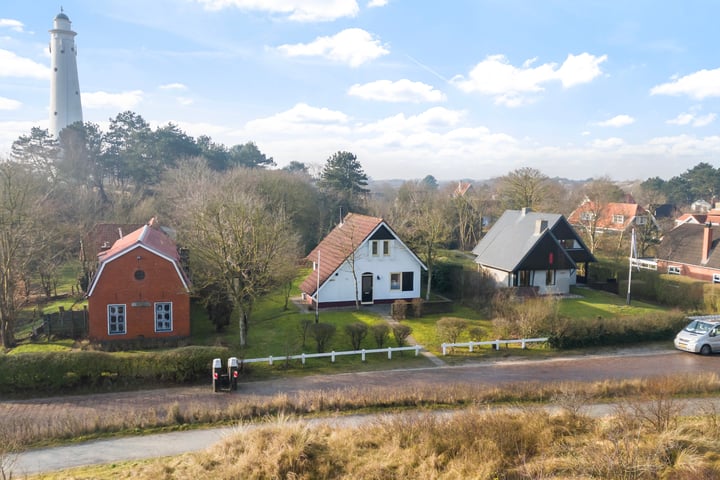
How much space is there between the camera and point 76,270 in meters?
41.4

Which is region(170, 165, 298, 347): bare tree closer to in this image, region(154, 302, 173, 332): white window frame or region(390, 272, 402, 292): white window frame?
region(154, 302, 173, 332): white window frame

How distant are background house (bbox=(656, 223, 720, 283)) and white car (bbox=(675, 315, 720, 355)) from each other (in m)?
15.9

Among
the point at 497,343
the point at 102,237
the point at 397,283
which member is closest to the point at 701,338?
the point at 497,343

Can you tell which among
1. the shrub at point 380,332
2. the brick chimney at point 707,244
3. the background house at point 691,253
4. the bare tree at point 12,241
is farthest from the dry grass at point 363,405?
the brick chimney at point 707,244

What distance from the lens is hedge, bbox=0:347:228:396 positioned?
15.9 meters

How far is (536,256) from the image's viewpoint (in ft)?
107

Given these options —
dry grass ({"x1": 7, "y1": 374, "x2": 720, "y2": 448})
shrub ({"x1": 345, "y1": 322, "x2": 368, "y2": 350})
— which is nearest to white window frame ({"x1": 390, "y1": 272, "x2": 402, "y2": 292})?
shrub ({"x1": 345, "y1": 322, "x2": 368, "y2": 350})

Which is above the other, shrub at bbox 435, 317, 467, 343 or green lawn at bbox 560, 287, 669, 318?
shrub at bbox 435, 317, 467, 343

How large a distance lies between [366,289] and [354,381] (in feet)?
39.7

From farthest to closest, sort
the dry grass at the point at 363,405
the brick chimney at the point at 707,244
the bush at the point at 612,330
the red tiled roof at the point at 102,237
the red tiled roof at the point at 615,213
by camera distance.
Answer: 1. the red tiled roof at the point at 615,213
2. the brick chimney at the point at 707,244
3. the red tiled roof at the point at 102,237
4. the bush at the point at 612,330
5. the dry grass at the point at 363,405

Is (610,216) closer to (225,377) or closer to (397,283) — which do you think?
(397,283)

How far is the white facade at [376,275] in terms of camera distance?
2862cm

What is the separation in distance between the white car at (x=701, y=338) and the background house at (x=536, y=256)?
32.4 ft

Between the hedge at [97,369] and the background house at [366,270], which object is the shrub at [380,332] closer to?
the hedge at [97,369]
